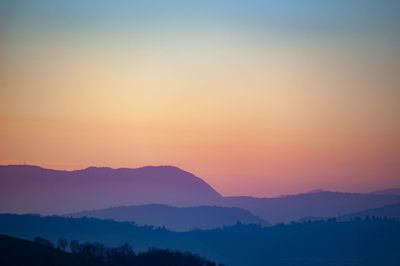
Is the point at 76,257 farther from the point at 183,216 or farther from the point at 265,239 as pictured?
the point at 183,216

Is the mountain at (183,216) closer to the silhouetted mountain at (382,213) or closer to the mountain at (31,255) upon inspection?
the silhouetted mountain at (382,213)

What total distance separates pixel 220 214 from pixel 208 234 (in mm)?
28668

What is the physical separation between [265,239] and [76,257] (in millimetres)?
51485

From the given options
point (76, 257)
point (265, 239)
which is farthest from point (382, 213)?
point (76, 257)

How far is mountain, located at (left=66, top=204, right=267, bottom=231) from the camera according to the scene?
101750 mm

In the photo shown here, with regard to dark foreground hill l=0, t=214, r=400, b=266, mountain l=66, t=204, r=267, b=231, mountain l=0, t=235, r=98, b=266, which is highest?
mountain l=66, t=204, r=267, b=231

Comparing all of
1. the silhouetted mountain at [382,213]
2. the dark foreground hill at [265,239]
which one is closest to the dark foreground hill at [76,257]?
the dark foreground hill at [265,239]

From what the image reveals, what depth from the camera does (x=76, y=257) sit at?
123 ft

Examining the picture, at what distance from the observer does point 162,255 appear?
4419cm

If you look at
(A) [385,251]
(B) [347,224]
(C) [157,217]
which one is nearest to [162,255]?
(A) [385,251]

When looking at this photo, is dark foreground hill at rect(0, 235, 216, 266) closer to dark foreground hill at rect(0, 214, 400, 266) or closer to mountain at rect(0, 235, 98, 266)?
mountain at rect(0, 235, 98, 266)

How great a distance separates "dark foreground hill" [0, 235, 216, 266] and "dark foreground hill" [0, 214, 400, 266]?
20.0 m

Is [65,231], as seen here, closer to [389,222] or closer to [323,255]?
[323,255]

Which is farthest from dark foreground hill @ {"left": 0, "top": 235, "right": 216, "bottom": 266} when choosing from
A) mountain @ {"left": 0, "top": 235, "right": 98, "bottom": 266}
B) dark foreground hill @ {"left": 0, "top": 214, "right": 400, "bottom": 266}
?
dark foreground hill @ {"left": 0, "top": 214, "right": 400, "bottom": 266}
